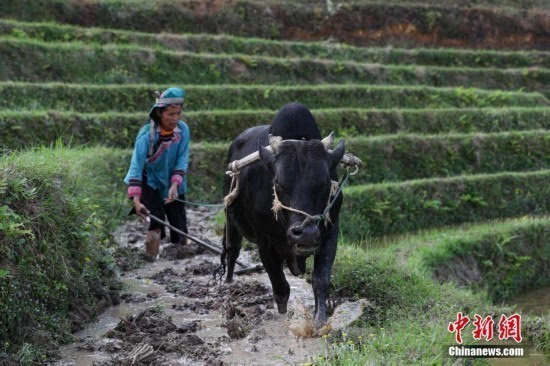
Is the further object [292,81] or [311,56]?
[311,56]

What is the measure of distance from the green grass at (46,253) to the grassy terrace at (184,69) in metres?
9.33

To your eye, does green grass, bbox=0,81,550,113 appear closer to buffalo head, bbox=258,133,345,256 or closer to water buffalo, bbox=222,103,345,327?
water buffalo, bbox=222,103,345,327

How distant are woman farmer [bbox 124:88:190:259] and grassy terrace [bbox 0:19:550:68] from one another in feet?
33.4

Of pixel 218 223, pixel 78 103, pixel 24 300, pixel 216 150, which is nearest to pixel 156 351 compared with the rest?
pixel 24 300

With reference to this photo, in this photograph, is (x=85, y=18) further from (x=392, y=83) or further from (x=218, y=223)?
(x=218, y=223)

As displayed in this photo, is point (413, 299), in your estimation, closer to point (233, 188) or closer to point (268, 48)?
point (233, 188)

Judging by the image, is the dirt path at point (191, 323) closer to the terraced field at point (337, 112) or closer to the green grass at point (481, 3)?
the terraced field at point (337, 112)

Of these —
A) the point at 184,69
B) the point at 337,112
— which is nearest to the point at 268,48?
the point at 184,69

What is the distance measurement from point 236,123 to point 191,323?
→ 29.1 feet

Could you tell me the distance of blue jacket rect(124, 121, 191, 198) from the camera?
738cm

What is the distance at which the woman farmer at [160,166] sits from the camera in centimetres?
730

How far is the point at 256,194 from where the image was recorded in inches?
223

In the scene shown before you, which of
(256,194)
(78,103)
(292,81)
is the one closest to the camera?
(256,194)

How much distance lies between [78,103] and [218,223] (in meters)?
5.75
